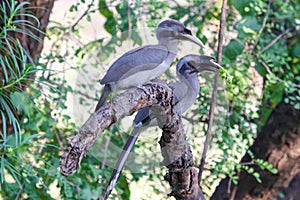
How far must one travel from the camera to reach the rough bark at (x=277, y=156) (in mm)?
2869

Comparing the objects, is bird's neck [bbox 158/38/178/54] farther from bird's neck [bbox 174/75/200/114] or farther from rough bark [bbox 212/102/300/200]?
rough bark [bbox 212/102/300/200]

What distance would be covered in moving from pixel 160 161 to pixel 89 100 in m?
0.62

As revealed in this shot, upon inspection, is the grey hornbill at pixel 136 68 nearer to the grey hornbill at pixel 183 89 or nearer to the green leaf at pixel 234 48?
the grey hornbill at pixel 183 89

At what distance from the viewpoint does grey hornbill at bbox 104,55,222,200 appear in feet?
5.62

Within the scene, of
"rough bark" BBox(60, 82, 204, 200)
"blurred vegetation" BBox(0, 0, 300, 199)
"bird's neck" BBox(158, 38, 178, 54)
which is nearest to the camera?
"rough bark" BBox(60, 82, 204, 200)

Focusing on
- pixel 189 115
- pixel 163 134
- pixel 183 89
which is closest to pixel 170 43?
pixel 183 89

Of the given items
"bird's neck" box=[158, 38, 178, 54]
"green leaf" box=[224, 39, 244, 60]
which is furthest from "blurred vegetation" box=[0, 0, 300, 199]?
"bird's neck" box=[158, 38, 178, 54]

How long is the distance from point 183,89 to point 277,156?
4.08 ft

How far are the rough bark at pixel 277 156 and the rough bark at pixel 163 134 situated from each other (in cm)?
99

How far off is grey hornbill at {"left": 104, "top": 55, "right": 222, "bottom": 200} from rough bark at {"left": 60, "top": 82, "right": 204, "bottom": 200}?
6 centimetres

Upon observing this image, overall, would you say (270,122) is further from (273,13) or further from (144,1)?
(144,1)

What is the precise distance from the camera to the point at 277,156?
288 centimetres

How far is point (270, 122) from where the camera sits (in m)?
3.00

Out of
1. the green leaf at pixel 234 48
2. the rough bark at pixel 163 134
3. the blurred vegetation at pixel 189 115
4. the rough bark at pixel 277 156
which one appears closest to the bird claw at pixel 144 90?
the rough bark at pixel 163 134
